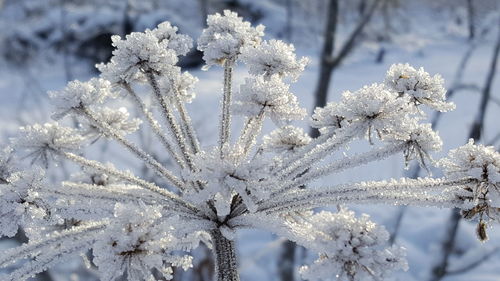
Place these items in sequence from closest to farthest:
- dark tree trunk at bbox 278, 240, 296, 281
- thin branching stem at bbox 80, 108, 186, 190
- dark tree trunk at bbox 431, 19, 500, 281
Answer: thin branching stem at bbox 80, 108, 186, 190, dark tree trunk at bbox 431, 19, 500, 281, dark tree trunk at bbox 278, 240, 296, 281

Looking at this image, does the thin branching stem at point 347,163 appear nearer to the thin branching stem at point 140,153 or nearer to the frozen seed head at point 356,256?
the frozen seed head at point 356,256

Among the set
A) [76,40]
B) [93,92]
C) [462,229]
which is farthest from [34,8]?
[93,92]

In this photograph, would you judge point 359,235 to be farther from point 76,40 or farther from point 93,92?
point 76,40

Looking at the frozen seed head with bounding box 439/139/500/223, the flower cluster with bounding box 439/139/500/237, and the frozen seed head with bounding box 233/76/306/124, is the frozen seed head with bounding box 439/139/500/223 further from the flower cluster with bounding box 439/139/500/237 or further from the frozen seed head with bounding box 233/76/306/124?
the frozen seed head with bounding box 233/76/306/124

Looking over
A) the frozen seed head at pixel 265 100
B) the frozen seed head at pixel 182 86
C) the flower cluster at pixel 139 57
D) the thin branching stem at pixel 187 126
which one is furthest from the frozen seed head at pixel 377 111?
the frozen seed head at pixel 182 86

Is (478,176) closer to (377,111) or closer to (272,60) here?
(377,111)

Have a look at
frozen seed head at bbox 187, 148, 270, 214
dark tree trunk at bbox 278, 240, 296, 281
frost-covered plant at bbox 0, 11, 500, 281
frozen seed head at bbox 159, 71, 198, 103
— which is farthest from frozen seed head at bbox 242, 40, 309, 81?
dark tree trunk at bbox 278, 240, 296, 281
